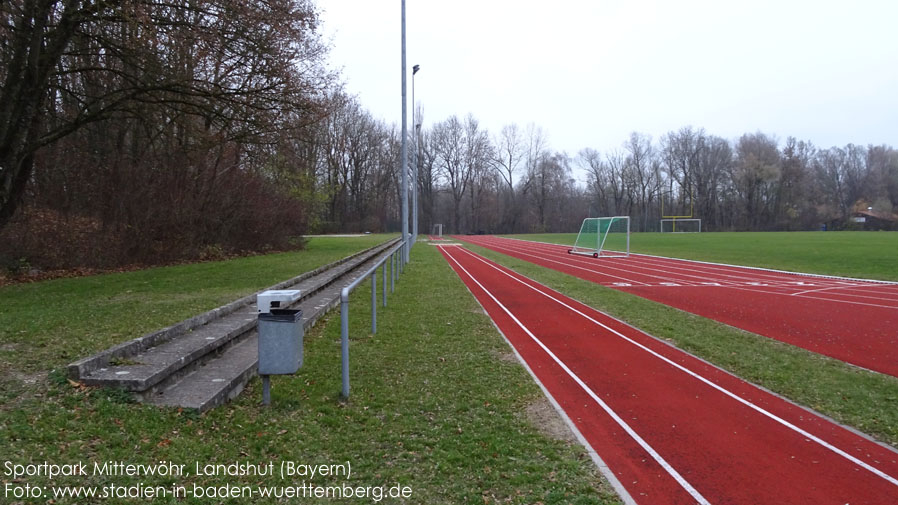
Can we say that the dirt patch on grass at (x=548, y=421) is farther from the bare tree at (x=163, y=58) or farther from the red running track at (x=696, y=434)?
the bare tree at (x=163, y=58)

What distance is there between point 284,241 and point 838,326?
25.4m

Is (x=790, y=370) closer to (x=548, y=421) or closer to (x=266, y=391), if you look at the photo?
(x=548, y=421)

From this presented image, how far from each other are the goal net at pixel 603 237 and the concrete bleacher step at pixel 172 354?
82.7ft

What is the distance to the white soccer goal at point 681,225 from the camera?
265 feet

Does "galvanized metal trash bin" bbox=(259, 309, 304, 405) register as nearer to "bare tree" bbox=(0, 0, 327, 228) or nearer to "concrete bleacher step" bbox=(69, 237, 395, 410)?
"concrete bleacher step" bbox=(69, 237, 395, 410)

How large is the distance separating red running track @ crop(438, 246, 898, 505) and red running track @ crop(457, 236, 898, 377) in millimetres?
2758

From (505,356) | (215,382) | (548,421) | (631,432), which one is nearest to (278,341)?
(215,382)

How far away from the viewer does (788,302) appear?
512 inches

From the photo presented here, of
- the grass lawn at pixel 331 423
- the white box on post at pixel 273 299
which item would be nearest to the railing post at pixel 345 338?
the grass lawn at pixel 331 423

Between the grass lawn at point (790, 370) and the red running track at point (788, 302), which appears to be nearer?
the grass lawn at point (790, 370)

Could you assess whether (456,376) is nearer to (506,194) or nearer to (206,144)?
(206,144)

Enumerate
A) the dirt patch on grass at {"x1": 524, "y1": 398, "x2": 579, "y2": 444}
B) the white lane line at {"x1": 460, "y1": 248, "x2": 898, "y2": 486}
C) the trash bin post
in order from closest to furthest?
the white lane line at {"x1": 460, "y1": 248, "x2": 898, "y2": 486}, the dirt patch on grass at {"x1": 524, "y1": 398, "x2": 579, "y2": 444}, the trash bin post

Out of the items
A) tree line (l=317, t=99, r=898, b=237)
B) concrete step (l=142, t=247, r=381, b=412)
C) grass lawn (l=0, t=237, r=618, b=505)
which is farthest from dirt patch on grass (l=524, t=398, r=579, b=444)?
tree line (l=317, t=99, r=898, b=237)

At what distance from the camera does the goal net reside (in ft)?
104
